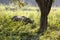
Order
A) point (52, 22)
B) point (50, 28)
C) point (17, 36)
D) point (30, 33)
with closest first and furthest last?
point (17, 36)
point (30, 33)
point (50, 28)
point (52, 22)

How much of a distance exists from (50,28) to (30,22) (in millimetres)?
1939

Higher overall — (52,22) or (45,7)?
(45,7)

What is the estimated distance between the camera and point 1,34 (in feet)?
40.9


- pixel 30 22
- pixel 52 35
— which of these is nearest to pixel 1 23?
pixel 30 22

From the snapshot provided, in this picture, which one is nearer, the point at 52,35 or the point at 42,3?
→ the point at 52,35

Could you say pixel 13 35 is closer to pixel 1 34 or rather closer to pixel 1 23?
pixel 1 34

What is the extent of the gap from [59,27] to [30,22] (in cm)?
229

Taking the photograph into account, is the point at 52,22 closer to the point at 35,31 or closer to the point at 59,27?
the point at 59,27

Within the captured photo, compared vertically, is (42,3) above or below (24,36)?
above

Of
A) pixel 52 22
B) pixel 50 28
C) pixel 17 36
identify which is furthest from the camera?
pixel 52 22

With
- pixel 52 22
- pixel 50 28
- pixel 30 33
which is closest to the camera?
pixel 30 33

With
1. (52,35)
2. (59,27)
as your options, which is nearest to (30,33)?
(52,35)

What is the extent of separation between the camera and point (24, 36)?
12211 millimetres

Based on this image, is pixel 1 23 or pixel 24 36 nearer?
pixel 24 36
